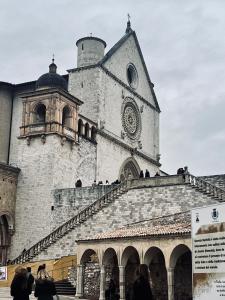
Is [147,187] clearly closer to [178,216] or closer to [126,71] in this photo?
[178,216]

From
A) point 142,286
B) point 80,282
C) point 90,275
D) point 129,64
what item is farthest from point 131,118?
point 142,286

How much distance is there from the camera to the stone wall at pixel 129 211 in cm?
2922

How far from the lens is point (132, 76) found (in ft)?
157

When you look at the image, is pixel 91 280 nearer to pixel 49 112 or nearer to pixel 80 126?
pixel 49 112

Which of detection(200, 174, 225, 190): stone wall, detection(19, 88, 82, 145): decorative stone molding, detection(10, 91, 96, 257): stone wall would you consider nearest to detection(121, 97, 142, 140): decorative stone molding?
detection(19, 88, 82, 145): decorative stone molding

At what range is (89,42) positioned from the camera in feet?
140

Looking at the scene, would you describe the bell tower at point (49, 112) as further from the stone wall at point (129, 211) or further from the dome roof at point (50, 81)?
the stone wall at point (129, 211)

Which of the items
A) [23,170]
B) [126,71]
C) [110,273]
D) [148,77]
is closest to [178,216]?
[110,273]

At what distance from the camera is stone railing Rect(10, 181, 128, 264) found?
100ft

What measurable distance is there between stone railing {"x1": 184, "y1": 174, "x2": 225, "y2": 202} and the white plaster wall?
54.3 ft

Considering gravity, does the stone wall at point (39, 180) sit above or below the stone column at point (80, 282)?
above

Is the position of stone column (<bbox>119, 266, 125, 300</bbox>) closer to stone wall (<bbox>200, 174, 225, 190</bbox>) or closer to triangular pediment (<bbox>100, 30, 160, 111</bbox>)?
stone wall (<bbox>200, 174, 225, 190</bbox>)

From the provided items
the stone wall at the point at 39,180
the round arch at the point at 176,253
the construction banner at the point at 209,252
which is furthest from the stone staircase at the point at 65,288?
the construction banner at the point at 209,252

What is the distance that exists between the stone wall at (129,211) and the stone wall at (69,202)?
2840mm
